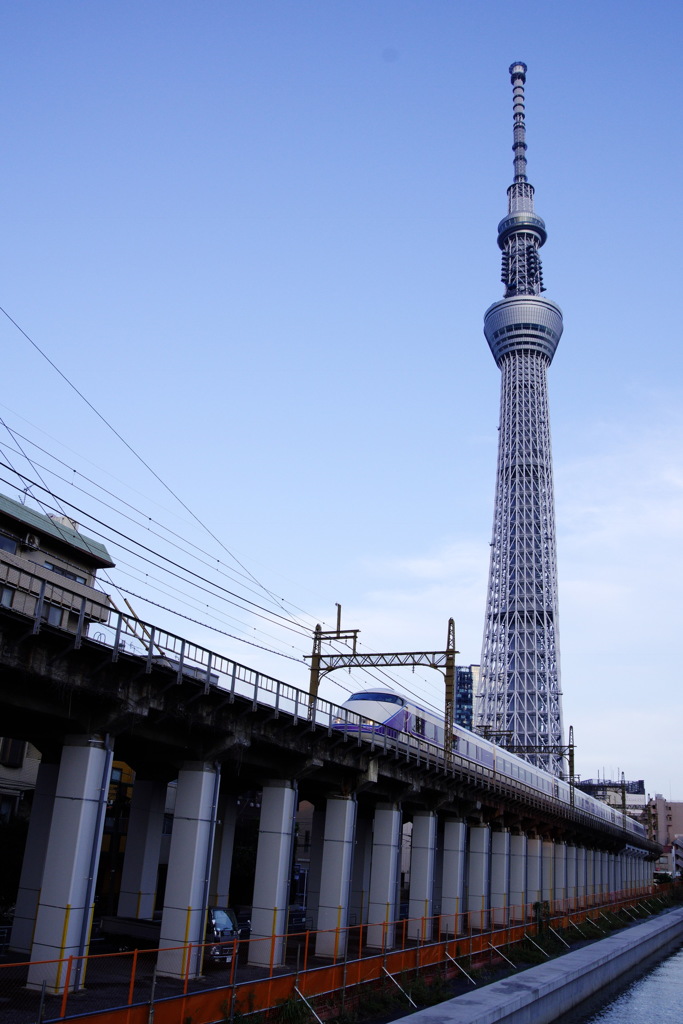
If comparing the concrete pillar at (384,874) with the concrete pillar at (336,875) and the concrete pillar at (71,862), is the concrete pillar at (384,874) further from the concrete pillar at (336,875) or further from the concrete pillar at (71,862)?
the concrete pillar at (71,862)

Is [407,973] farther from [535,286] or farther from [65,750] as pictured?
[535,286]

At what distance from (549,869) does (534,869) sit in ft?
24.1

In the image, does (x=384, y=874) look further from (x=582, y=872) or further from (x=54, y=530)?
(x=582, y=872)

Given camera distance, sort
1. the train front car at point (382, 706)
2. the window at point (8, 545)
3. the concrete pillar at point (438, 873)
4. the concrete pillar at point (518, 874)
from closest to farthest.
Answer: the train front car at point (382, 706), the window at point (8, 545), the concrete pillar at point (438, 873), the concrete pillar at point (518, 874)

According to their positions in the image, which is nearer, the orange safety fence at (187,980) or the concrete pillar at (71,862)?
the orange safety fence at (187,980)

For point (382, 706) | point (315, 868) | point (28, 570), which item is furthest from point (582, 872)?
point (28, 570)

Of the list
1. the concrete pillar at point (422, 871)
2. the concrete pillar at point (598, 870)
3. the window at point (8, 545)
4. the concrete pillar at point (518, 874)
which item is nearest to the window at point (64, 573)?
the window at point (8, 545)

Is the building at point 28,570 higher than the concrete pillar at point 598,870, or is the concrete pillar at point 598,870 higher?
the building at point 28,570

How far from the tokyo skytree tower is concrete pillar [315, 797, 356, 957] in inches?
4597

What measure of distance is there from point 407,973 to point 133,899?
1203 cm

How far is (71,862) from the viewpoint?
2300cm

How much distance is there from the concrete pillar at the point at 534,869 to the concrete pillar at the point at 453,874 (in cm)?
1586

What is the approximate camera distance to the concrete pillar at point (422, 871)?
45656mm

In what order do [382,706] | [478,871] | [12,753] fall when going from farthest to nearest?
[478,871], [12,753], [382,706]
